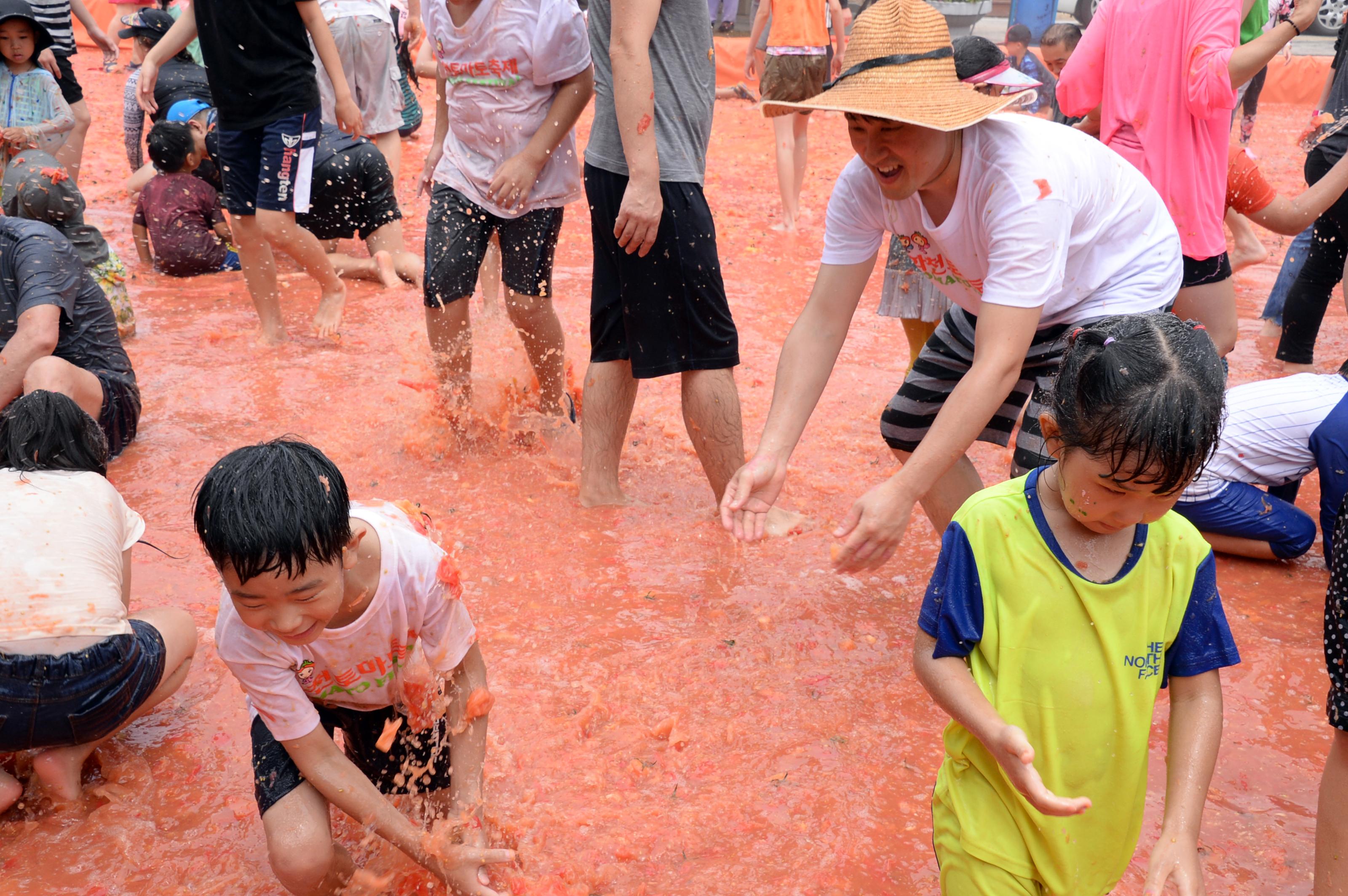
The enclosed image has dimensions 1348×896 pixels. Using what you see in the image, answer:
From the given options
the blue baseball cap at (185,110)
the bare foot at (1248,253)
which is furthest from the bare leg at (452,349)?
the bare foot at (1248,253)

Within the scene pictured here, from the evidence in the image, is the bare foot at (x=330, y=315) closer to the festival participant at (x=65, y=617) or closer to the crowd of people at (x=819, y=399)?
the crowd of people at (x=819, y=399)

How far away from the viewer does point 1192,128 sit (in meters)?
3.93

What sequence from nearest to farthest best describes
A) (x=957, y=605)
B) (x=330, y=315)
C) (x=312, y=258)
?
(x=957, y=605), (x=312, y=258), (x=330, y=315)

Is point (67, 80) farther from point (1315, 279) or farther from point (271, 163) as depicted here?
point (1315, 279)

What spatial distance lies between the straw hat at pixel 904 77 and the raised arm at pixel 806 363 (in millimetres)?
467

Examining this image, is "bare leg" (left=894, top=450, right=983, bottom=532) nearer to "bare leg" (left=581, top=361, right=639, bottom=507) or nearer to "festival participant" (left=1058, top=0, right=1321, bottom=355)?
"bare leg" (left=581, top=361, right=639, bottom=507)

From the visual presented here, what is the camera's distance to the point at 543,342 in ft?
14.0

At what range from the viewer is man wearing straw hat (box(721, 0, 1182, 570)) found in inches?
88.0

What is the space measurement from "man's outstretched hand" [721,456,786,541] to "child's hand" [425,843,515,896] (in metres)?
0.87

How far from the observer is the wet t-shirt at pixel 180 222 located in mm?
6371

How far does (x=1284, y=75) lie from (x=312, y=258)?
1442 centimetres

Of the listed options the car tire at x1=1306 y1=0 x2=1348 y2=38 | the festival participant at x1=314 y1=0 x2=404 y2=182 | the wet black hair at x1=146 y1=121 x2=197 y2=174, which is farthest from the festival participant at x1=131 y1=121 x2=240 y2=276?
the car tire at x1=1306 y1=0 x2=1348 y2=38

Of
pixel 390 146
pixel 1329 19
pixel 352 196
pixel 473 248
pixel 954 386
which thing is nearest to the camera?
pixel 954 386

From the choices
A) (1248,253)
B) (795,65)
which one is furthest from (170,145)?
(1248,253)
